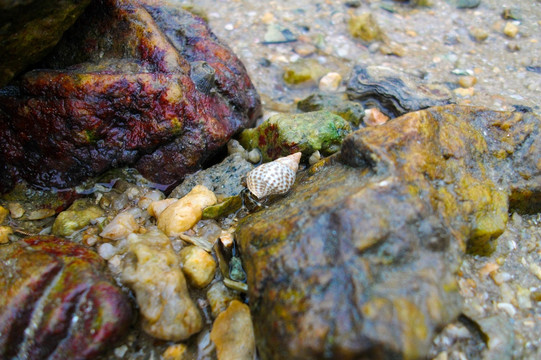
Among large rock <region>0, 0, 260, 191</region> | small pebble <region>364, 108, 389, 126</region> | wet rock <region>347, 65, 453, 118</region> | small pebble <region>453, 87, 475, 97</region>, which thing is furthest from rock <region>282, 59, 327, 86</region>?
small pebble <region>453, 87, 475, 97</region>

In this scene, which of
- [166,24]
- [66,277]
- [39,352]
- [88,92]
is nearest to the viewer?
[39,352]

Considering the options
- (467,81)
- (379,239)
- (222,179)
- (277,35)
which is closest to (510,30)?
(467,81)

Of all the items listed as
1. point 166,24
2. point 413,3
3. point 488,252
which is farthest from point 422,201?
point 413,3

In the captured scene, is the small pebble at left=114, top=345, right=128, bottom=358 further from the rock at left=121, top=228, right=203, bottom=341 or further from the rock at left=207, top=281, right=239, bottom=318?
the rock at left=207, top=281, right=239, bottom=318

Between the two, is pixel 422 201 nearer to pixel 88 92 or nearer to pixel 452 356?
pixel 452 356

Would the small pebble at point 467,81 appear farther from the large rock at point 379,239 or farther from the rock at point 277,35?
the rock at point 277,35

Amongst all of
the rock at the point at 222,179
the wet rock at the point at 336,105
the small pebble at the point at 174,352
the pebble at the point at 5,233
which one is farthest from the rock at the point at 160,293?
the wet rock at the point at 336,105
